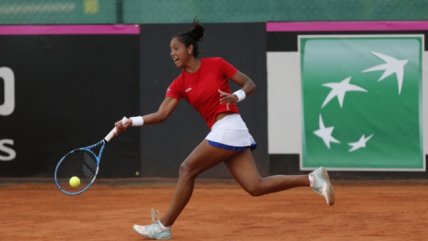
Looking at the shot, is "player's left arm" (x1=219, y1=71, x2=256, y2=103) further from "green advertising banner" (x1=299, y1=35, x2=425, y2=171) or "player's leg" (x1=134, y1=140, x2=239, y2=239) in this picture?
"green advertising banner" (x1=299, y1=35, x2=425, y2=171)

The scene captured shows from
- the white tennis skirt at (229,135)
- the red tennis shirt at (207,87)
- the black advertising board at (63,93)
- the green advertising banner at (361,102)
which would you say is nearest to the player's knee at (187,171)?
the white tennis skirt at (229,135)

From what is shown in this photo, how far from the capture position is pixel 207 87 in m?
6.86

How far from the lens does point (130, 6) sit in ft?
37.3

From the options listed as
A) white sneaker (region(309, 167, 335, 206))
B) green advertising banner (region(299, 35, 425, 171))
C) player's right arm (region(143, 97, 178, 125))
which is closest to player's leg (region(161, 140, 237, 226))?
player's right arm (region(143, 97, 178, 125))

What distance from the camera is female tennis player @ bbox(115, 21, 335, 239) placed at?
684cm

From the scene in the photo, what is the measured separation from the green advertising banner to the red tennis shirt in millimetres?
4094

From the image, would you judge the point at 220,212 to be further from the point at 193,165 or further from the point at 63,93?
the point at 63,93

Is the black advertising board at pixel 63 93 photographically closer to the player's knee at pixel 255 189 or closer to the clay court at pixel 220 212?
the clay court at pixel 220 212

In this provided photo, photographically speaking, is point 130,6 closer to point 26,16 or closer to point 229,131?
point 26,16

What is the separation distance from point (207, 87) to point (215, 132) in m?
0.33

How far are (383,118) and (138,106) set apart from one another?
2.86 meters

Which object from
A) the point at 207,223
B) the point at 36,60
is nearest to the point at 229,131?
the point at 207,223

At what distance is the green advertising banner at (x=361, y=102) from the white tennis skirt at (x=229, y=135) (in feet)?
13.5

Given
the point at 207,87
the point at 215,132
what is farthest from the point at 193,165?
the point at 207,87
